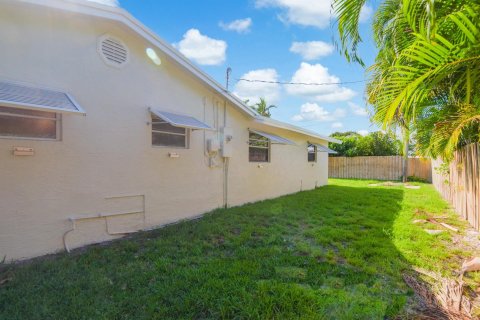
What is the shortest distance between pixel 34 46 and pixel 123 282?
16.9 feet

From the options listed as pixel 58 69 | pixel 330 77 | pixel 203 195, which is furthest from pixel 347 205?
pixel 330 77

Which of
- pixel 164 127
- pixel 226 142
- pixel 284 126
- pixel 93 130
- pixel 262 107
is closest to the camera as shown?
pixel 93 130

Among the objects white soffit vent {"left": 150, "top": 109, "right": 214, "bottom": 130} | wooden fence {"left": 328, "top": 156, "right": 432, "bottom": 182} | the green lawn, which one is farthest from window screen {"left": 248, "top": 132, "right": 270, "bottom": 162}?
wooden fence {"left": 328, "top": 156, "right": 432, "bottom": 182}

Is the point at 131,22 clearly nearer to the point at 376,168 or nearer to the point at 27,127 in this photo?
the point at 27,127

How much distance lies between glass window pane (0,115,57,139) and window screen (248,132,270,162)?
8465 millimetres

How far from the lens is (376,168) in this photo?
27688mm

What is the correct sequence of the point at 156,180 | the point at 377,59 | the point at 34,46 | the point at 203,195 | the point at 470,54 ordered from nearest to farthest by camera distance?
1. the point at 470,54
2. the point at 34,46
3. the point at 377,59
4. the point at 156,180
5. the point at 203,195

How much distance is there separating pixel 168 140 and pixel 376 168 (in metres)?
24.3

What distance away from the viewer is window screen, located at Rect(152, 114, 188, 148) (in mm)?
8727

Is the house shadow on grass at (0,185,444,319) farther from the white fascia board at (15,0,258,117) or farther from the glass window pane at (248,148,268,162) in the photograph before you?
the glass window pane at (248,148,268,162)

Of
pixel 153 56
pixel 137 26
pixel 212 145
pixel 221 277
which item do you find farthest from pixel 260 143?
pixel 221 277

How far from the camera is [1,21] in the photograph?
5531 millimetres

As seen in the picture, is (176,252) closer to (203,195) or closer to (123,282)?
(123,282)

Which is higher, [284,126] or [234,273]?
[284,126]
